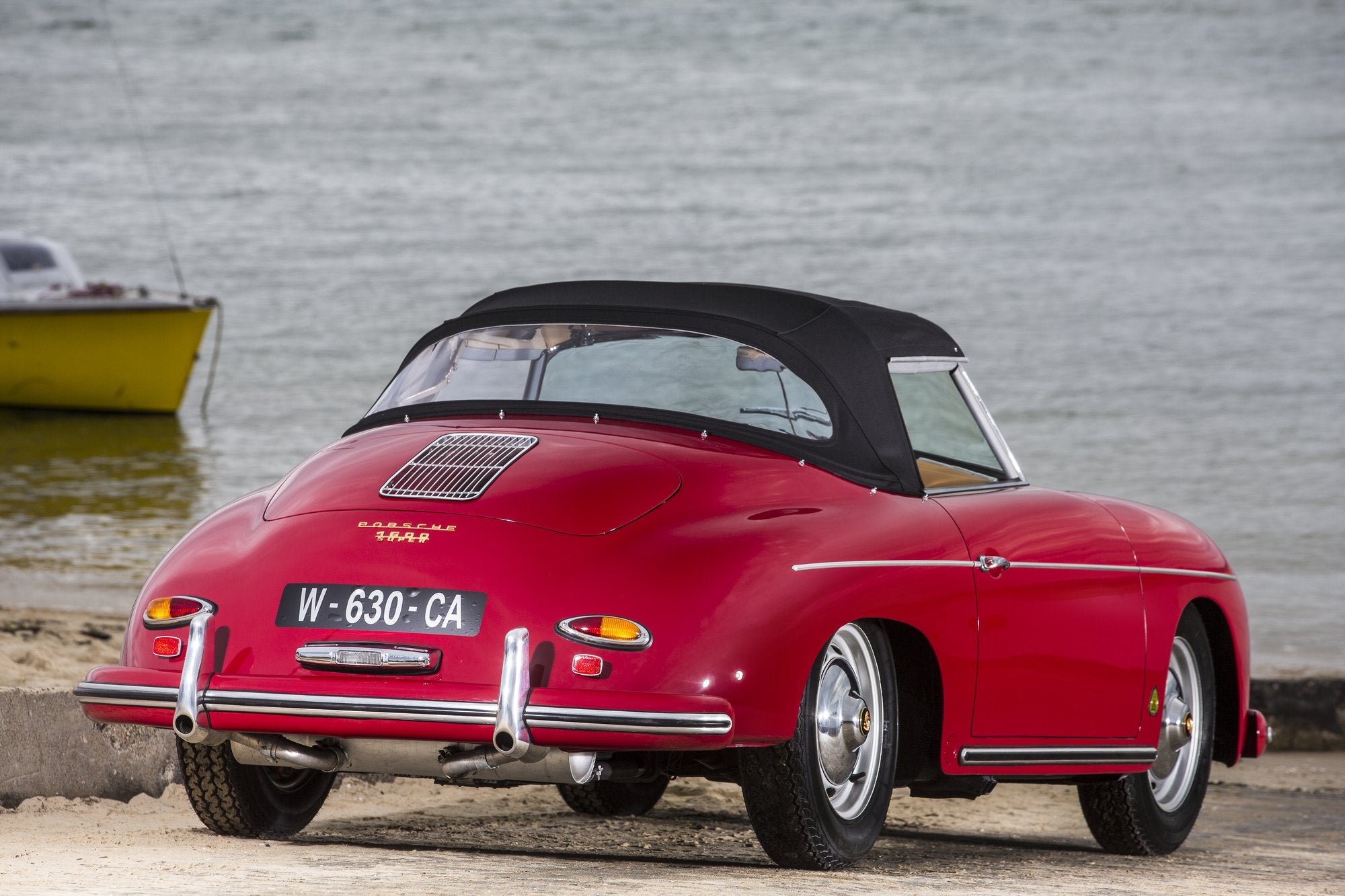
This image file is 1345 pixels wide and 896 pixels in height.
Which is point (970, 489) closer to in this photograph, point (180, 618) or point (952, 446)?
point (952, 446)

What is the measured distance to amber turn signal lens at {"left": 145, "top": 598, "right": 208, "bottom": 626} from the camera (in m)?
4.81

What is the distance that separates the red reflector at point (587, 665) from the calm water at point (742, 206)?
874cm

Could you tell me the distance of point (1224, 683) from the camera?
664 cm

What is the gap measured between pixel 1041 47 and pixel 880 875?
3365 inches

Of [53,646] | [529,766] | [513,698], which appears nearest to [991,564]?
[529,766]

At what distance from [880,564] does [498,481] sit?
958mm

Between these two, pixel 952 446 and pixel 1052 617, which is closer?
pixel 1052 617

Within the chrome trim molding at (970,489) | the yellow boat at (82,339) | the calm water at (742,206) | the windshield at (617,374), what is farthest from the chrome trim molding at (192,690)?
the yellow boat at (82,339)

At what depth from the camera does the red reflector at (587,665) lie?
175 inches

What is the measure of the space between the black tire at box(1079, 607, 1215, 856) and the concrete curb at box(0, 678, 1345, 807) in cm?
298

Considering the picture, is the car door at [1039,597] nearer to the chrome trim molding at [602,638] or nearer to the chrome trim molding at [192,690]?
the chrome trim molding at [602,638]

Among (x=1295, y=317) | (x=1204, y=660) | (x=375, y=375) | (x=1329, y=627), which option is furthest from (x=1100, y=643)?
(x=1295, y=317)

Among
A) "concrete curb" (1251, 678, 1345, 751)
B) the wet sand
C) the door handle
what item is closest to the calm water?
"concrete curb" (1251, 678, 1345, 751)

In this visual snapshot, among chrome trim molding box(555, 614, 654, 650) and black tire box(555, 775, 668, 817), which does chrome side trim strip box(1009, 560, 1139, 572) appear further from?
black tire box(555, 775, 668, 817)
